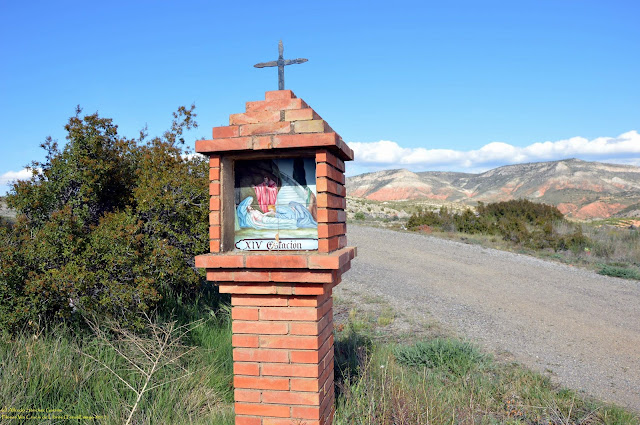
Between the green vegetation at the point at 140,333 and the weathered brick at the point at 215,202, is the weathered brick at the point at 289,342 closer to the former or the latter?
the green vegetation at the point at 140,333

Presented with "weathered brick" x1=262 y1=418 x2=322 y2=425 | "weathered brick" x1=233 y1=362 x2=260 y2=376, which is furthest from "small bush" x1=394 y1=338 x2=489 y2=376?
"weathered brick" x1=233 y1=362 x2=260 y2=376

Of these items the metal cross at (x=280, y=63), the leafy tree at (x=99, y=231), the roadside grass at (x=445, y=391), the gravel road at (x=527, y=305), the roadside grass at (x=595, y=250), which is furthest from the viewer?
the roadside grass at (x=595, y=250)

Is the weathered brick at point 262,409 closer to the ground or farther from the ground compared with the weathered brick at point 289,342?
closer to the ground

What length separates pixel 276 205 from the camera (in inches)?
132

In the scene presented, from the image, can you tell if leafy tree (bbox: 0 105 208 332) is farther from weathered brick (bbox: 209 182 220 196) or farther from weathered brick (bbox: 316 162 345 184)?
weathered brick (bbox: 316 162 345 184)

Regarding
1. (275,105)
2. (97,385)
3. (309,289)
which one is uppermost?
(275,105)

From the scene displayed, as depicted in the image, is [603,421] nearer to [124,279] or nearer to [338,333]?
[338,333]

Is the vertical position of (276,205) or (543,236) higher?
(276,205)

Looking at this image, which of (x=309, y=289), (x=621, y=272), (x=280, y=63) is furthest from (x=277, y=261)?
(x=621, y=272)

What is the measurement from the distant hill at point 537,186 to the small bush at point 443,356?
146 feet

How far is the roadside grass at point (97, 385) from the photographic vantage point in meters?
3.48

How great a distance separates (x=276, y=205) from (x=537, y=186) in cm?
8296

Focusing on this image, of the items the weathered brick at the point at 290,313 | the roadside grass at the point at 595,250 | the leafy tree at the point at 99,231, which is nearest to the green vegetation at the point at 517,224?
the roadside grass at the point at 595,250

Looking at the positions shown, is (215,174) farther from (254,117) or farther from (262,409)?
(262,409)
